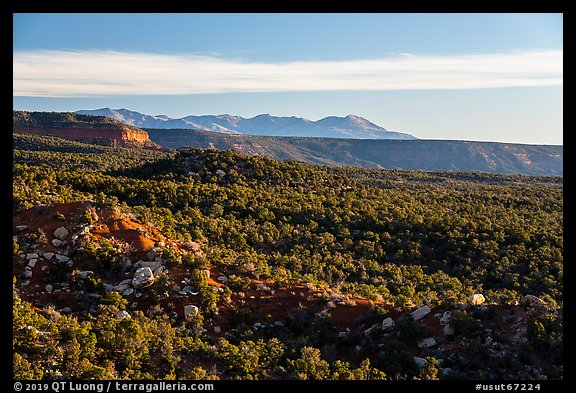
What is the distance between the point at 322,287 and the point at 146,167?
92.4 ft

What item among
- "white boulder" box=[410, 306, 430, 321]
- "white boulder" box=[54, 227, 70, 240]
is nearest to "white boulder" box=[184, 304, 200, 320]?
"white boulder" box=[54, 227, 70, 240]

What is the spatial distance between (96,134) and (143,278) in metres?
118

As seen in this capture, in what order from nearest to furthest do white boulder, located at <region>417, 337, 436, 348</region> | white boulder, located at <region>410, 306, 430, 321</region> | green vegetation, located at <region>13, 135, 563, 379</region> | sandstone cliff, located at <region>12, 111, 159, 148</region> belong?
green vegetation, located at <region>13, 135, 563, 379</region> → white boulder, located at <region>417, 337, 436, 348</region> → white boulder, located at <region>410, 306, 430, 321</region> → sandstone cliff, located at <region>12, 111, 159, 148</region>

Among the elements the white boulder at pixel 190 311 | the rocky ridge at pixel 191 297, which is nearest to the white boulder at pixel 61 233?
the rocky ridge at pixel 191 297

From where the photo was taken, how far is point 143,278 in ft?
39.5

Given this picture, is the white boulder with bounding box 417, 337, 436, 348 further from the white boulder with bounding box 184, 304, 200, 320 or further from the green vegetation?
the white boulder with bounding box 184, 304, 200, 320

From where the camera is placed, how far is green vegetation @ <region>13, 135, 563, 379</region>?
895 centimetres

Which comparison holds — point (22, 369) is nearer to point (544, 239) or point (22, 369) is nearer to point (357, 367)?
point (357, 367)

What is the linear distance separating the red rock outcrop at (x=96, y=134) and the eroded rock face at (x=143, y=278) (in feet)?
364

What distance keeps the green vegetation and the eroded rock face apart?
0.96 m

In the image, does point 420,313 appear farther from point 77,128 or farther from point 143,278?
point 77,128

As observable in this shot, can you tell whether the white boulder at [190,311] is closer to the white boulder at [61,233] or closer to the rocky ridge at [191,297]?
the rocky ridge at [191,297]

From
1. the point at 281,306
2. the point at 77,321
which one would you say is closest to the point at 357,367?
the point at 281,306

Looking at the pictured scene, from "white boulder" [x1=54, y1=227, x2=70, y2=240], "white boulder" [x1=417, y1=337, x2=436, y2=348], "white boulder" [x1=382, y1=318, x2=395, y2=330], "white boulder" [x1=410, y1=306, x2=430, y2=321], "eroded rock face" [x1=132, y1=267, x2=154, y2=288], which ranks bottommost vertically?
"white boulder" [x1=417, y1=337, x2=436, y2=348]
